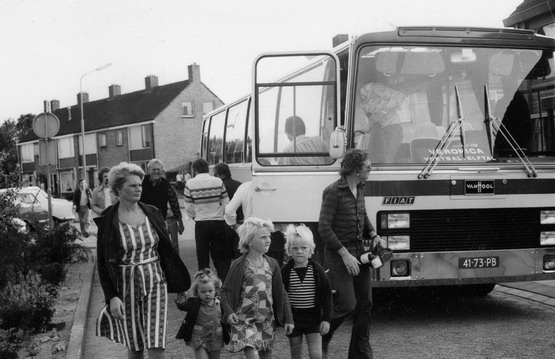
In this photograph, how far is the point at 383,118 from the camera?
8305 millimetres

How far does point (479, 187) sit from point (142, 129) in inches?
2342

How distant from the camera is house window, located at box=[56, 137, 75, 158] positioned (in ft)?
249

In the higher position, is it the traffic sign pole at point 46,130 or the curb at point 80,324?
the traffic sign pole at point 46,130

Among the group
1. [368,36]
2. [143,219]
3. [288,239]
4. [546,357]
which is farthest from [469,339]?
[143,219]

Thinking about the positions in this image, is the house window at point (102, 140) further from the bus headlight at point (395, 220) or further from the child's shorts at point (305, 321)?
the child's shorts at point (305, 321)

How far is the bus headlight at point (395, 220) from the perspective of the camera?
26.8 ft

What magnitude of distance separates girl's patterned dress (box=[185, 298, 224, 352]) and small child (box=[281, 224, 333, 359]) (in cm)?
59

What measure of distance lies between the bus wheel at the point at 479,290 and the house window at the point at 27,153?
82005 mm

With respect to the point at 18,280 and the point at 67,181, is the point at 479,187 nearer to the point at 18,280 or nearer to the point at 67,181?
the point at 18,280

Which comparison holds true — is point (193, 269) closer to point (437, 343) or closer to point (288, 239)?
point (437, 343)

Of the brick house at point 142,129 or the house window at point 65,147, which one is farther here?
the house window at point 65,147

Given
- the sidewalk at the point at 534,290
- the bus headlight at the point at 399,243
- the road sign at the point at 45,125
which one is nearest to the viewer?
the bus headlight at the point at 399,243

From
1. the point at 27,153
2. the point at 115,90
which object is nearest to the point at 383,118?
the point at 115,90

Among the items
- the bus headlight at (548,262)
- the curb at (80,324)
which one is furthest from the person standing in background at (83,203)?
the bus headlight at (548,262)
